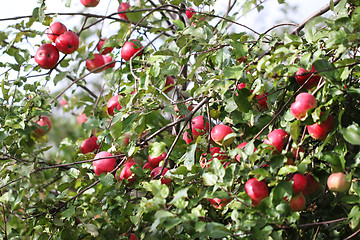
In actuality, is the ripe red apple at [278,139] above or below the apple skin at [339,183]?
above

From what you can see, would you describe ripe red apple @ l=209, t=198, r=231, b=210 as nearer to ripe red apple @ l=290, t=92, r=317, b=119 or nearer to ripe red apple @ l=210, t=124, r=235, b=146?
ripe red apple @ l=210, t=124, r=235, b=146

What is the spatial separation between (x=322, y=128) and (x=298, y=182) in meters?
0.15

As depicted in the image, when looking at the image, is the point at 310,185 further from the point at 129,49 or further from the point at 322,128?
the point at 129,49

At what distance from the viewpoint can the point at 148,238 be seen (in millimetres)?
1219

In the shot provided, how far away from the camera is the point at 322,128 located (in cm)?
102

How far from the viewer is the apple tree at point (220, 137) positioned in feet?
3.14

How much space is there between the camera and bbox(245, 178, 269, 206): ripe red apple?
100 centimetres

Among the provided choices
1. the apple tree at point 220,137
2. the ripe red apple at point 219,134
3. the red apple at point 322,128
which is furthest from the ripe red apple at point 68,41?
the red apple at point 322,128

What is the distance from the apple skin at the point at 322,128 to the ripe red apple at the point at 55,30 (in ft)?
3.91

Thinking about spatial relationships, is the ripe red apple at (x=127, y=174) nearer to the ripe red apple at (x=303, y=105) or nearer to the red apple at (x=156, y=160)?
the red apple at (x=156, y=160)

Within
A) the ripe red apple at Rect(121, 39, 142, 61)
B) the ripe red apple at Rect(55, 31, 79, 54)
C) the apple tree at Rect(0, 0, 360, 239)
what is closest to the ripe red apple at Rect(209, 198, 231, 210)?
the apple tree at Rect(0, 0, 360, 239)

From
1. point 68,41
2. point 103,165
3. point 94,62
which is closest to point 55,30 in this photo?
point 68,41

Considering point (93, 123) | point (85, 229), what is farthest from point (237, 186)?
point (93, 123)

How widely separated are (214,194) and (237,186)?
0.16 metres
